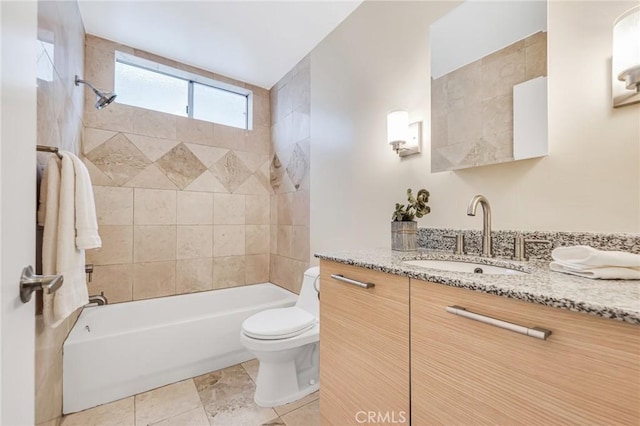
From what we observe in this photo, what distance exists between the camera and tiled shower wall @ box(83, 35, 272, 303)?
2305 millimetres

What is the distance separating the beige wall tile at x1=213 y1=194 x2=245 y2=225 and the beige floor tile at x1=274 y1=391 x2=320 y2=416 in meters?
1.75

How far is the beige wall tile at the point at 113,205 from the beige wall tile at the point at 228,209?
0.71 meters

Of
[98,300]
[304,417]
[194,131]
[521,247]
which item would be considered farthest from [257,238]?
[521,247]

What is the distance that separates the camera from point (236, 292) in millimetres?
2830

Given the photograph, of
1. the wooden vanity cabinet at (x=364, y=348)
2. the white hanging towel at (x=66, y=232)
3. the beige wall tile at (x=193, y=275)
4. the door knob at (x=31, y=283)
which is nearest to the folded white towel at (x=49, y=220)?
the white hanging towel at (x=66, y=232)

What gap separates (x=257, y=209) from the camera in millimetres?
3057

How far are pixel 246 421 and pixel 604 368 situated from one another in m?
1.61

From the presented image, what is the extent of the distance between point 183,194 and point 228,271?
2.86 feet

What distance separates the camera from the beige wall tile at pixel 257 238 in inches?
118

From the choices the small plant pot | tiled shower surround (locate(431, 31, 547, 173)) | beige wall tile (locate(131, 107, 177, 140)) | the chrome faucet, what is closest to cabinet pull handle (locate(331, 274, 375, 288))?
the small plant pot

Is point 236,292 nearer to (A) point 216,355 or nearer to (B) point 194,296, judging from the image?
(B) point 194,296

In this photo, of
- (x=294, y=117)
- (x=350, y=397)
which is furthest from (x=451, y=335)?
(x=294, y=117)

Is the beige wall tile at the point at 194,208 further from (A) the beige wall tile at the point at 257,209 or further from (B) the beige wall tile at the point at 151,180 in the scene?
(A) the beige wall tile at the point at 257,209

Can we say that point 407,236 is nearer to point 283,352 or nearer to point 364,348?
point 364,348
